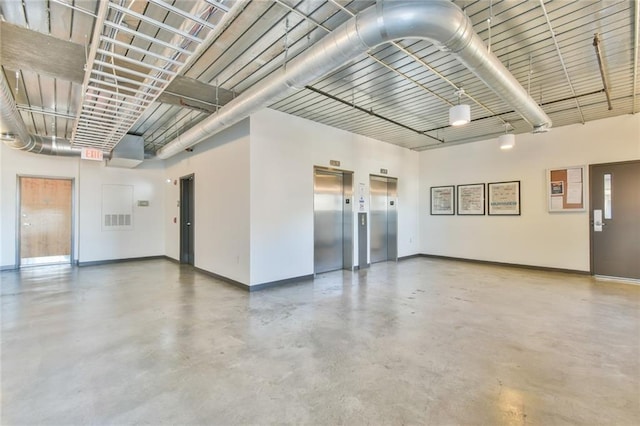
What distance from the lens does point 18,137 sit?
5008mm

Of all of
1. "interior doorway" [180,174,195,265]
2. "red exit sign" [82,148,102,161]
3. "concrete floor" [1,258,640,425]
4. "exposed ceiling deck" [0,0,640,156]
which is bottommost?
"concrete floor" [1,258,640,425]

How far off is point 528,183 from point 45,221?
11524 millimetres

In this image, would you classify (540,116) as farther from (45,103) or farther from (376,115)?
(45,103)

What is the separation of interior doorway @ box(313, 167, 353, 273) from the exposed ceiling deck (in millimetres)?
1168

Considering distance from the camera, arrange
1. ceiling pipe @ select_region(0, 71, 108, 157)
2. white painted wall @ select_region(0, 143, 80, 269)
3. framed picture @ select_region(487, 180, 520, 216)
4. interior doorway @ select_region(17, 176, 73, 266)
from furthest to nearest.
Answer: interior doorway @ select_region(17, 176, 73, 266) < framed picture @ select_region(487, 180, 520, 216) < white painted wall @ select_region(0, 143, 80, 269) < ceiling pipe @ select_region(0, 71, 108, 157)

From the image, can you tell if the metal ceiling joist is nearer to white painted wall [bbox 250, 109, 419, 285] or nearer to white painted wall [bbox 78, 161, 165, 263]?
white painted wall [bbox 250, 109, 419, 285]

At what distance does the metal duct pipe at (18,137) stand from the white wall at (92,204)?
1.12 metres

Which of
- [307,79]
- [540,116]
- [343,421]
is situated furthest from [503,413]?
[540,116]

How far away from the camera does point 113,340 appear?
295 centimetres

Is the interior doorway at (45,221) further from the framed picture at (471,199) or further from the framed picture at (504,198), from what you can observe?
the framed picture at (504,198)

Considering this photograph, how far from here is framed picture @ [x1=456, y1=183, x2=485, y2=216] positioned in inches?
282

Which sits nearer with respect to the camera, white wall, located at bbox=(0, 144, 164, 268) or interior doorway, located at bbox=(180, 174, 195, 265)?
white wall, located at bbox=(0, 144, 164, 268)

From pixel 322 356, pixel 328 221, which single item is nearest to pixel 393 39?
pixel 322 356

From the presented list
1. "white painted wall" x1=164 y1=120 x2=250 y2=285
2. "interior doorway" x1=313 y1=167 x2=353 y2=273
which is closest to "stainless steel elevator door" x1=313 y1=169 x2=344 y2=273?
"interior doorway" x1=313 y1=167 x2=353 y2=273
